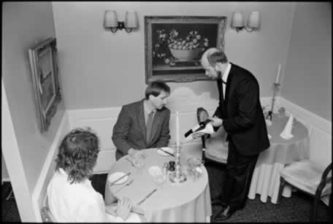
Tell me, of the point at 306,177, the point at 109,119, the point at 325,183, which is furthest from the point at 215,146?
the point at 109,119

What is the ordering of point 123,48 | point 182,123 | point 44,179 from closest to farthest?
1. point 44,179
2. point 123,48
3. point 182,123

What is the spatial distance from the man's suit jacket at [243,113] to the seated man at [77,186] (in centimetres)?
79

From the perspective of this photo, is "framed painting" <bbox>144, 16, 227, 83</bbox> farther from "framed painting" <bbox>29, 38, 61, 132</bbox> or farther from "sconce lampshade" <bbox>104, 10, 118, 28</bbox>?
"framed painting" <bbox>29, 38, 61, 132</bbox>

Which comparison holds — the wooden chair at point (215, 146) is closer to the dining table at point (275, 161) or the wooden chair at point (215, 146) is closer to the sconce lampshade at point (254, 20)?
the dining table at point (275, 161)

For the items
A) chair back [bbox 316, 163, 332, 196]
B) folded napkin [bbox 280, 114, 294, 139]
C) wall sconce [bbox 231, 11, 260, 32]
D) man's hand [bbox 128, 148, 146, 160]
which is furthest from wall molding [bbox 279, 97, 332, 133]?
man's hand [bbox 128, 148, 146, 160]

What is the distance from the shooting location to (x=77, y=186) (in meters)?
0.99

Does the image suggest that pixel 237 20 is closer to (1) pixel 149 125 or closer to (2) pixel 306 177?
(1) pixel 149 125

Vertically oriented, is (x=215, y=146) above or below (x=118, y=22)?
below

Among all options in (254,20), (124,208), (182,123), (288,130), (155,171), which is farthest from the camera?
(182,123)

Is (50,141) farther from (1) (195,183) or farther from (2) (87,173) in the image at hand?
(1) (195,183)

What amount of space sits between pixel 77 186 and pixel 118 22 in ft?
3.92

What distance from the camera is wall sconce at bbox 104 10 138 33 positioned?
170 cm

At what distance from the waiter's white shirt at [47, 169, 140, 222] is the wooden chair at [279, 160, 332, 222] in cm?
114

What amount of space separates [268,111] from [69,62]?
162cm
